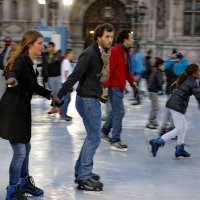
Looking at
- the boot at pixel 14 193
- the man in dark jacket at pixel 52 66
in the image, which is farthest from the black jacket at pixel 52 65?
the boot at pixel 14 193

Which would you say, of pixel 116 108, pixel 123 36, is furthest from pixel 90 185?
pixel 123 36

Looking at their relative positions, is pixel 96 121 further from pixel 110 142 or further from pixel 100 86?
pixel 110 142

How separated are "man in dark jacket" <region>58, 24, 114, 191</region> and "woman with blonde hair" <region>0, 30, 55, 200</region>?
0.67m

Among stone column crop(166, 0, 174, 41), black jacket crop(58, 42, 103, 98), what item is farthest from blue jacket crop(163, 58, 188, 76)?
stone column crop(166, 0, 174, 41)

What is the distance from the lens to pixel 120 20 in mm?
28078

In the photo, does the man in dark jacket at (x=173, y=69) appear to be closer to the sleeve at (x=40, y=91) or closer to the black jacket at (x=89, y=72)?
the black jacket at (x=89, y=72)

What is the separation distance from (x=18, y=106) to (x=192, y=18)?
22.8 m

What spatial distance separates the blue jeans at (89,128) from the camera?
5.36 m

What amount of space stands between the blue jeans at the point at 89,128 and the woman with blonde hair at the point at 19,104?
2.43 ft

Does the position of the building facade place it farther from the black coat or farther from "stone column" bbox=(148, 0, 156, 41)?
the black coat

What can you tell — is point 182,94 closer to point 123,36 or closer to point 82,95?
point 123,36

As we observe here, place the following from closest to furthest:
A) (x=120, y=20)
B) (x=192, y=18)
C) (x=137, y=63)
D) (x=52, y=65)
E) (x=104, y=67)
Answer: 1. (x=104, y=67)
2. (x=52, y=65)
3. (x=137, y=63)
4. (x=192, y=18)
5. (x=120, y=20)

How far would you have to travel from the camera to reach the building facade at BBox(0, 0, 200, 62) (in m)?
26.0

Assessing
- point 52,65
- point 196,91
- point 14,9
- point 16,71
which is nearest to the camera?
point 16,71
